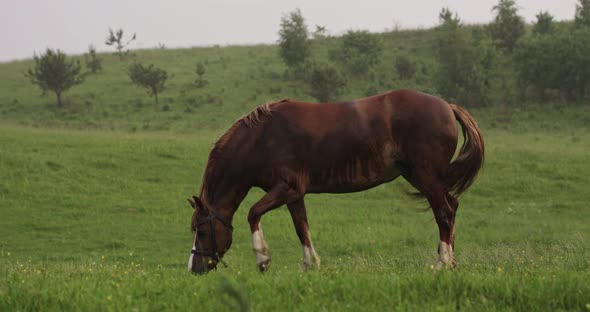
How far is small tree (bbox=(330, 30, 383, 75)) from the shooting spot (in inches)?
2014

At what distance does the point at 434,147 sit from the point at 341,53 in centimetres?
4523

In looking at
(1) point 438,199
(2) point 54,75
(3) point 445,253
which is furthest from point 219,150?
(2) point 54,75

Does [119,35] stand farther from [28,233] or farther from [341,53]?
[28,233]

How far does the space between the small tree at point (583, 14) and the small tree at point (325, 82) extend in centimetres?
2017

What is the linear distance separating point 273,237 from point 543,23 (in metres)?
42.5

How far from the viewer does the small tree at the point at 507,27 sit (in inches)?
2147

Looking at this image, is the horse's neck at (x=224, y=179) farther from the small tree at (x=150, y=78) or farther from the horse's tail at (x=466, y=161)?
the small tree at (x=150, y=78)

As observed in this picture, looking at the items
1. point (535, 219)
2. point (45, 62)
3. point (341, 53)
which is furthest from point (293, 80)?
point (535, 219)

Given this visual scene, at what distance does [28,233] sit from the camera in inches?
717

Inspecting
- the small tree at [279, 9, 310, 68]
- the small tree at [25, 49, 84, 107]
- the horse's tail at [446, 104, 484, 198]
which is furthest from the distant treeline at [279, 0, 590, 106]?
the horse's tail at [446, 104, 484, 198]

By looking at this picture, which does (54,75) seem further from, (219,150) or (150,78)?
(219,150)

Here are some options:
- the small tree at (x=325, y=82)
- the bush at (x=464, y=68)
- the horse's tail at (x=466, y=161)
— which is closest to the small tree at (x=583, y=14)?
the bush at (x=464, y=68)

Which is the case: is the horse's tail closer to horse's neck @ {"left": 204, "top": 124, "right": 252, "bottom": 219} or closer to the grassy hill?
the grassy hill

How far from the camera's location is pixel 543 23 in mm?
53969
